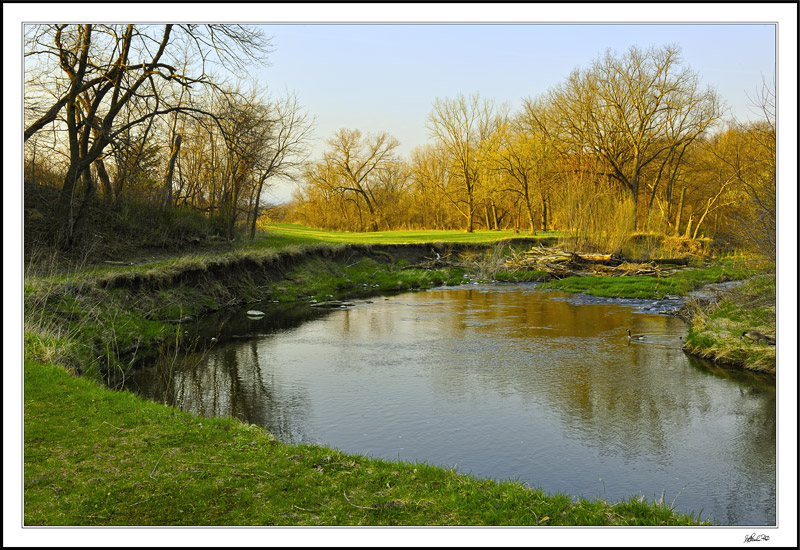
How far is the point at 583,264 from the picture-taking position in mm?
27531

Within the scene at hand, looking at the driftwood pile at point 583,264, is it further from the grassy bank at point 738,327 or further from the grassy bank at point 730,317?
the grassy bank at point 738,327

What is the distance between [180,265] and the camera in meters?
17.9

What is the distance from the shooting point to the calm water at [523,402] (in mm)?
6484

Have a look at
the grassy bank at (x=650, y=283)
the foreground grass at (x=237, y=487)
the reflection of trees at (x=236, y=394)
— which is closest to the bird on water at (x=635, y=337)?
the grassy bank at (x=650, y=283)

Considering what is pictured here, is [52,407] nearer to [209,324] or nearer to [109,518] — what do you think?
[109,518]

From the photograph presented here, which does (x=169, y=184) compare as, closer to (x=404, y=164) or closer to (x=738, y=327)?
(x=738, y=327)

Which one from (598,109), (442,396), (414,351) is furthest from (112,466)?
(598,109)

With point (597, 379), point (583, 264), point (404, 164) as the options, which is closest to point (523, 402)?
point (597, 379)

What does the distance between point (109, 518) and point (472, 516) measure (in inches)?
115

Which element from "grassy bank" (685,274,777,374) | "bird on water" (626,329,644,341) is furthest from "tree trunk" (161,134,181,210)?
"grassy bank" (685,274,777,374)

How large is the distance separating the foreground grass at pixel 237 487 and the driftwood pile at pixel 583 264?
2233cm

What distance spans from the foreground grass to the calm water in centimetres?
115

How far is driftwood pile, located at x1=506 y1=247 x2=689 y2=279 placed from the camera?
2608 cm

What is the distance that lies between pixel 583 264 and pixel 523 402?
65.1 feet
